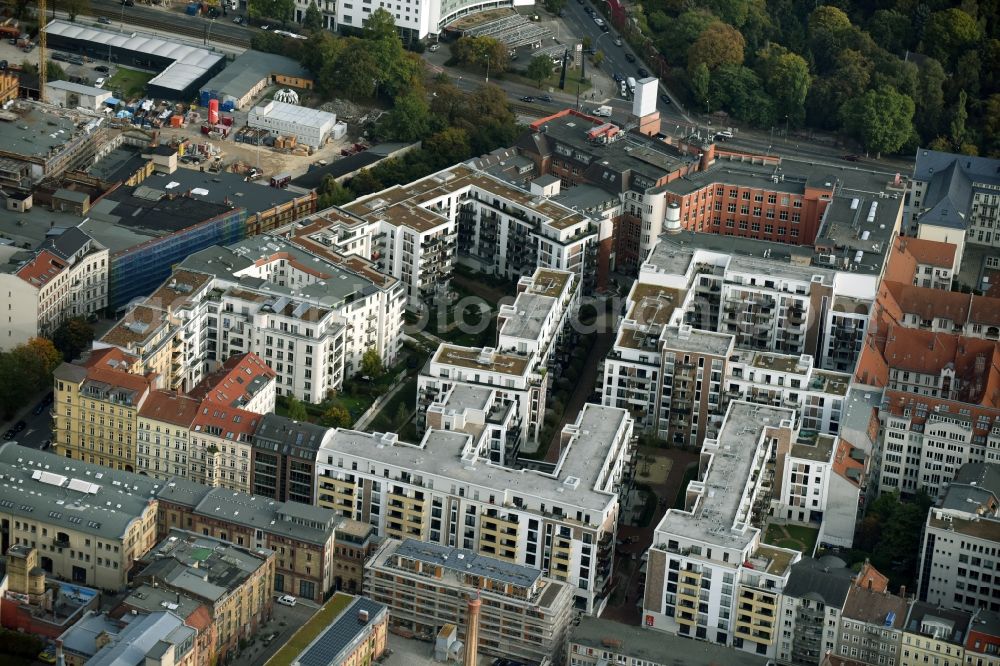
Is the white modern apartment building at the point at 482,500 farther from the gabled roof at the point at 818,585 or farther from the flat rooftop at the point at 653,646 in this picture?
the gabled roof at the point at 818,585

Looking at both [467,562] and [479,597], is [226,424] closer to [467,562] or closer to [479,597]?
[467,562]

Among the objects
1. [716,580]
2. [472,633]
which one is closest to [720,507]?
[716,580]

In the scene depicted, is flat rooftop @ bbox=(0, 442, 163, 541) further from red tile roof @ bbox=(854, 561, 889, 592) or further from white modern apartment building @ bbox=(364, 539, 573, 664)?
red tile roof @ bbox=(854, 561, 889, 592)

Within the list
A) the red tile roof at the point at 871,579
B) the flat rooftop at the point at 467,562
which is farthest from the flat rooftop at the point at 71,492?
the red tile roof at the point at 871,579

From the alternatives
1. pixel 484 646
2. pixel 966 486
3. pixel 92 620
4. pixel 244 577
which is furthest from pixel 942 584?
pixel 92 620

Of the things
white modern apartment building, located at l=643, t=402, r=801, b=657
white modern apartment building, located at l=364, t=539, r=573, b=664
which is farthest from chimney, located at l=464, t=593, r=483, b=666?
white modern apartment building, located at l=643, t=402, r=801, b=657

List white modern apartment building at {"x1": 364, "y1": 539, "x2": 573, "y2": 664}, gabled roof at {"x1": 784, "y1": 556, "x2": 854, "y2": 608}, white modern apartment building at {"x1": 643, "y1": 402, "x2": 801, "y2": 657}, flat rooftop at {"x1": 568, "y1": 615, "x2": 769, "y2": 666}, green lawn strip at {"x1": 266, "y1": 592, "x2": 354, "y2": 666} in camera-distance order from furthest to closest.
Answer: white modern apartment building at {"x1": 643, "y1": 402, "x2": 801, "y2": 657} < gabled roof at {"x1": 784, "y1": 556, "x2": 854, "y2": 608} < white modern apartment building at {"x1": 364, "y1": 539, "x2": 573, "y2": 664} < flat rooftop at {"x1": 568, "y1": 615, "x2": 769, "y2": 666} < green lawn strip at {"x1": 266, "y1": 592, "x2": 354, "y2": 666}

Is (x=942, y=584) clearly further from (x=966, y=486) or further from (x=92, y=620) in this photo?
(x=92, y=620)
